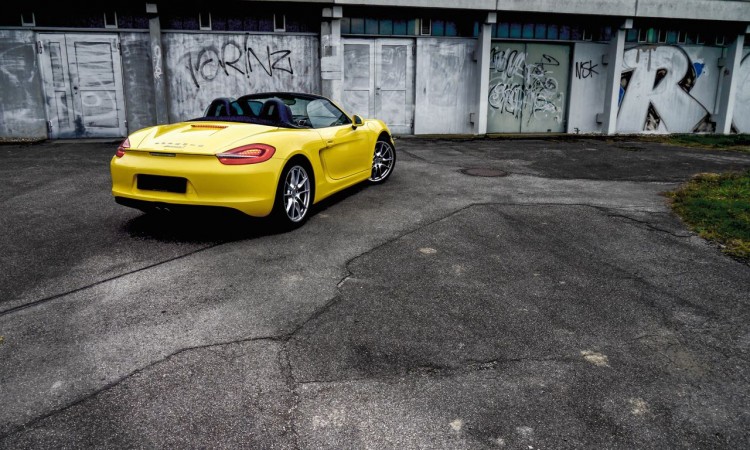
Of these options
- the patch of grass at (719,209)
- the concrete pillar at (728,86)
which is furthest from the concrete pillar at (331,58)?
the concrete pillar at (728,86)

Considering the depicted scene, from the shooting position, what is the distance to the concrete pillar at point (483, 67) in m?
16.7

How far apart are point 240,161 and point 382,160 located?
11.6ft

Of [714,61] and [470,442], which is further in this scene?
[714,61]

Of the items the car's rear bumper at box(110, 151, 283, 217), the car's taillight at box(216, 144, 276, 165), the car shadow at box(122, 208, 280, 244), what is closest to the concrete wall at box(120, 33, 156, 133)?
the car shadow at box(122, 208, 280, 244)

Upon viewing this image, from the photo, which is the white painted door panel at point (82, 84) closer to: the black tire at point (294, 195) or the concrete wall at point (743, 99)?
the black tire at point (294, 195)

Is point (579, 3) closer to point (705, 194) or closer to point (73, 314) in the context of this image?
point (705, 194)

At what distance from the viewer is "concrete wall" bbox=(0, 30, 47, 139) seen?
14586 mm

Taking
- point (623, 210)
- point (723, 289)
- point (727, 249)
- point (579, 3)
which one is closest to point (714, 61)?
point (579, 3)

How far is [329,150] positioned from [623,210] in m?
3.76

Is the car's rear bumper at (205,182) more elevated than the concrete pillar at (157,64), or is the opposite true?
the concrete pillar at (157,64)

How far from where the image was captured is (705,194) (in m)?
7.95

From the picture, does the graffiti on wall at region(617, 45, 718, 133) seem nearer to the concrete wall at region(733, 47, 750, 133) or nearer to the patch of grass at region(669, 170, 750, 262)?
the concrete wall at region(733, 47, 750, 133)

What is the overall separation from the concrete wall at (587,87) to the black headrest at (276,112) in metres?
14.4

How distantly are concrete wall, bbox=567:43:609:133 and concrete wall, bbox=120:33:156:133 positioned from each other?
1295 cm
